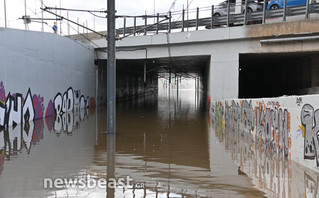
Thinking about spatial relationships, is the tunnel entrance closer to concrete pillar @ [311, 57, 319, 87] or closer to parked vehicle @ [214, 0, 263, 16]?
concrete pillar @ [311, 57, 319, 87]

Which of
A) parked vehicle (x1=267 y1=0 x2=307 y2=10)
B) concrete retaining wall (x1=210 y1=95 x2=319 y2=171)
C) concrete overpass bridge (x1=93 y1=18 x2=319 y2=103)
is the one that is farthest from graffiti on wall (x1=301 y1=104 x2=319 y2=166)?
parked vehicle (x1=267 y1=0 x2=307 y2=10)

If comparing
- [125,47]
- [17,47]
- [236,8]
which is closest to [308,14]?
[236,8]

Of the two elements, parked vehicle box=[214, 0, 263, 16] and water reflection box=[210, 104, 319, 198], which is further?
parked vehicle box=[214, 0, 263, 16]

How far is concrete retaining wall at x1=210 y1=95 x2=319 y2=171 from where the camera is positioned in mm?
7961

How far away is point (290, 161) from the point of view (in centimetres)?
892

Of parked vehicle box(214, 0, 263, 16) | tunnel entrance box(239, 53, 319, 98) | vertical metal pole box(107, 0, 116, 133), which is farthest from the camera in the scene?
tunnel entrance box(239, 53, 319, 98)

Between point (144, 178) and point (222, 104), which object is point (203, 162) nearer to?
point (144, 178)

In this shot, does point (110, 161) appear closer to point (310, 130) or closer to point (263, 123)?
point (310, 130)

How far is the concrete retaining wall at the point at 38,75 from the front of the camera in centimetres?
1592

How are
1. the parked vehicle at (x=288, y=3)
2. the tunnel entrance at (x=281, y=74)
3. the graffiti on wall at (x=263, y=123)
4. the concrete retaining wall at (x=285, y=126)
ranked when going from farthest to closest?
the tunnel entrance at (x=281, y=74), the parked vehicle at (x=288, y=3), the graffiti on wall at (x=263, y=123), the concrete retaining wall at (x=285, y=126)

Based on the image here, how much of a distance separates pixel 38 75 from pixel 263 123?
13.4 meters

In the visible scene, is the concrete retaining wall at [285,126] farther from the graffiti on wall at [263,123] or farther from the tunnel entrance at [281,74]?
the tunnel entrance at [281,74]

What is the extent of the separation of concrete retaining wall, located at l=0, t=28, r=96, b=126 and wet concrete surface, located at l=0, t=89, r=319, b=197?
271cm

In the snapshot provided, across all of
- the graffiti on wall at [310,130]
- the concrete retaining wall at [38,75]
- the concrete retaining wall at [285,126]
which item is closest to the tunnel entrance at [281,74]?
the concrete retaining wall at [285,126]
